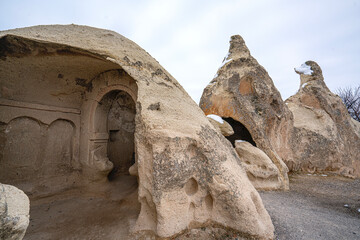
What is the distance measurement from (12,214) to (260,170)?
3.86 metres

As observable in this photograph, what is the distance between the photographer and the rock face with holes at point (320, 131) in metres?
5.52

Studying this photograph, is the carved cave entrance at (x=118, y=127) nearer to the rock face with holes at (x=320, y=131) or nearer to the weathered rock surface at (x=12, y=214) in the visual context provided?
the weathered rock surface at (x=12, y=214)

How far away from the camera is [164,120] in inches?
76.2

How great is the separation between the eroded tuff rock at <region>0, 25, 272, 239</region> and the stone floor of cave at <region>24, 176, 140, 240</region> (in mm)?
21

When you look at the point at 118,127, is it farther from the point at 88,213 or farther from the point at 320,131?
the point at 320,131

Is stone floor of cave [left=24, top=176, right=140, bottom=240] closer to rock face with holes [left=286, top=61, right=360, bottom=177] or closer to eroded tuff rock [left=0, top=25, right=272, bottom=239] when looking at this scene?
eroded tuff rock [left=0, top=25, right=272, bottom=239]

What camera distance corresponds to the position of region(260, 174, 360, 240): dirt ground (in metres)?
1.90

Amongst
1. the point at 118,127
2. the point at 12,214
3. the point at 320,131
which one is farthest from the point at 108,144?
the point at 320,131

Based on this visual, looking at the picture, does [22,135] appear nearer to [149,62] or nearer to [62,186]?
[62,186]

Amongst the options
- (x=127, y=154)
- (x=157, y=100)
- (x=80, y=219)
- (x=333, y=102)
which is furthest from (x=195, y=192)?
(x=333, y=102)

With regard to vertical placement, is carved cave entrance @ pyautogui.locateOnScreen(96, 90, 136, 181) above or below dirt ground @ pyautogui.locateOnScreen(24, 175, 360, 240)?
above

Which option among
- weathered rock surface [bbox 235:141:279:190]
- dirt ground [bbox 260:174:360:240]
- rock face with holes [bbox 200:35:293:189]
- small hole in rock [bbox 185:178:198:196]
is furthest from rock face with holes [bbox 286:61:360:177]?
small hole in rock [bbox 185:178:198:196]

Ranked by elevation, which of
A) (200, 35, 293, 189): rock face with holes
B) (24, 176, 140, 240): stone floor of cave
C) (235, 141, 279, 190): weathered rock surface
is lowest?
(24, 176, 140, 240): stone floor of cave

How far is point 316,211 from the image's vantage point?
2.58 metres
